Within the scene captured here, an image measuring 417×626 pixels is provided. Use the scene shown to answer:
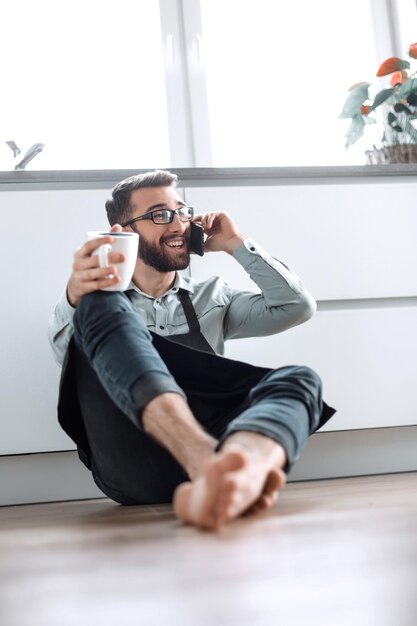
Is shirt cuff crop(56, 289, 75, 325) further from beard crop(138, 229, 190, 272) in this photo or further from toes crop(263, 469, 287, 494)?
toes crop(263, 469, 287, 494)

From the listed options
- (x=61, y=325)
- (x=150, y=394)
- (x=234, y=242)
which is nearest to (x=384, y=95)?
(x=234, y=242)

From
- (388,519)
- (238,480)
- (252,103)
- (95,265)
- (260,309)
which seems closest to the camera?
(238,480)

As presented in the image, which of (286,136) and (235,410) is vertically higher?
(286,136)

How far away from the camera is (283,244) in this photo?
2.30 metres

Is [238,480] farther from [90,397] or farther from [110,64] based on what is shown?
[110,64]

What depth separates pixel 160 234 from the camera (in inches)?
78.2

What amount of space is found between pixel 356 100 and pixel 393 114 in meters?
0.23

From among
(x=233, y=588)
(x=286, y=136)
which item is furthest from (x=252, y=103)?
(x=233, y=588)

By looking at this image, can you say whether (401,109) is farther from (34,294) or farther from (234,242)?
(34,294)

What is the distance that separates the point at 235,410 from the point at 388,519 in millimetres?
448

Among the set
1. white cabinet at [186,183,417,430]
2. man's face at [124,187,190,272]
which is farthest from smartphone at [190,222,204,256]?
white cabinet at [186,183,417,430]

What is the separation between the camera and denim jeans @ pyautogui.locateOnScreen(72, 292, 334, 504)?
1170 millimetres

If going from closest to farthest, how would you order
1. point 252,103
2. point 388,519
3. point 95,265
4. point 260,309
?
point 388,519, point 95,265, point 260,309, point 252,103

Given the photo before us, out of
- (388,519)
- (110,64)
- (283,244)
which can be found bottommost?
(388,519)
